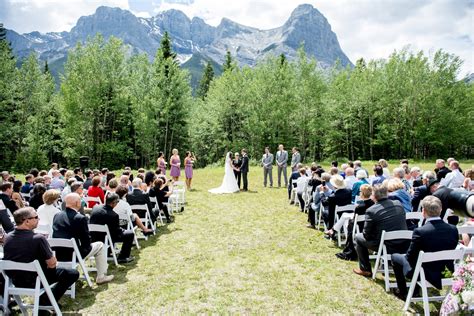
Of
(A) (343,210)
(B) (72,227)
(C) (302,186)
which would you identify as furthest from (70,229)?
(C) (302,186)

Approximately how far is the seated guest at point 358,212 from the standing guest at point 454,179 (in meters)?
3.92

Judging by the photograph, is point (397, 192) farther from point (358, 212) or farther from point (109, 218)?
point (109, 218)

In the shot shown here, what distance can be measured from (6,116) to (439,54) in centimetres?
4349

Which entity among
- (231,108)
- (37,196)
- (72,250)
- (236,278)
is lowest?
(236,278)

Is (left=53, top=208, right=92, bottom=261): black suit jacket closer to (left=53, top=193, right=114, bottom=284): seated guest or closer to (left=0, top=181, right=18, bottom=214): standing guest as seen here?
(left=53, top=193, right=114, bottom=284): seated guest

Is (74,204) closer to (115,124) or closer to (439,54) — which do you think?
(115,124)

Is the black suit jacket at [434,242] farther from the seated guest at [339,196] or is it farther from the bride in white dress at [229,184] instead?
the bride in white dress at [229,184]

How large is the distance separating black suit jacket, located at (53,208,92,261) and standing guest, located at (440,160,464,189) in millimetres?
8923

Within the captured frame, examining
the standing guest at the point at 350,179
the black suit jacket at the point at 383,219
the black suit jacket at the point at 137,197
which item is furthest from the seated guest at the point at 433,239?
the black suit jacket at the point at 137,197

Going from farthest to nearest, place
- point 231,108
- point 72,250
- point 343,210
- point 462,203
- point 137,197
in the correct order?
point 231,108
point 137,197
point 343,210
point 72,250
point 462,203

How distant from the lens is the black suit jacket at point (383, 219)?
5.28m

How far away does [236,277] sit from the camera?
5762 mm

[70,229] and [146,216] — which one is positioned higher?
[70,229]

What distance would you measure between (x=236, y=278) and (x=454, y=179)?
6.93m
